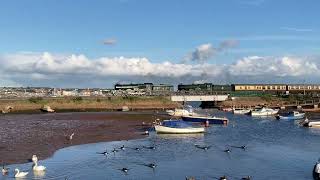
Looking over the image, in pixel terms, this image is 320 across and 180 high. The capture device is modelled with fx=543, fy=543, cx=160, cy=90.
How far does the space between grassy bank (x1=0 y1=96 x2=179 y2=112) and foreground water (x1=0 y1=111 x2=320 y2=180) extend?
6731cm

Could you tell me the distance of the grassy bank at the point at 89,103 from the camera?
464 ft

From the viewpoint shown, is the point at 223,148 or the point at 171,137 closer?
the point at 223,148

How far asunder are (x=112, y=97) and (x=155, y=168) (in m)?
111

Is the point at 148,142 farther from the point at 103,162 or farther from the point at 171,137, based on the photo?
the point at 103,162

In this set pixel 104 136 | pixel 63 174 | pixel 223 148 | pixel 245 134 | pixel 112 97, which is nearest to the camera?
pixel 63 174

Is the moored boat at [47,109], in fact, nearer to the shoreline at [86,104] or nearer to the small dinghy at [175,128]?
the shoreline at [86,104]

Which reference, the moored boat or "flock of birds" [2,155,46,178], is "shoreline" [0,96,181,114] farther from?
"flock of birds" [2,155,46,178]

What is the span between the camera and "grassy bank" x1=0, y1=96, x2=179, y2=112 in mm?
141375

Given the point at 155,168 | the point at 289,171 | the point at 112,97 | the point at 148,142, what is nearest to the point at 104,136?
the point at 148,142

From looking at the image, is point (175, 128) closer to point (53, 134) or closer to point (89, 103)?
point (53, 134)

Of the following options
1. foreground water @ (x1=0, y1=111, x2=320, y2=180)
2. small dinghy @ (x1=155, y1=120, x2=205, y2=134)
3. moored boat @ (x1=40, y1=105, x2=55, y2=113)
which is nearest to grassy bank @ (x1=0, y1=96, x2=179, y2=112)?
moored boat @ (x1=40, y1=105, x2=55, y2=113)

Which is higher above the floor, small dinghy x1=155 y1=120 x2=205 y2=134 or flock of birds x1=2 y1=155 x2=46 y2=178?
small dinghy x1=155 y1=120 x2=205 y2=134

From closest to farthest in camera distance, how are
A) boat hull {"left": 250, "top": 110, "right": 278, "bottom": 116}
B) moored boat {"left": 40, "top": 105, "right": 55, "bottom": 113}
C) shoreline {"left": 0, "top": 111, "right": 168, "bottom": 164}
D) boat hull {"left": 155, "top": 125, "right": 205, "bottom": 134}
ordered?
shoreline {"left": 0, "top": 111, "right": 168, "bottom": 164} < boat hull {"left": 155, "top": 125, "right": 205, "bottom": 134} < boat hull {"left": 250, "top": 110, "right": 278, "bottom": 116} < moored boat {"left": 40, "top": 105, "right": 55, "bottom": 113}

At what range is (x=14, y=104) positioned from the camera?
140m
